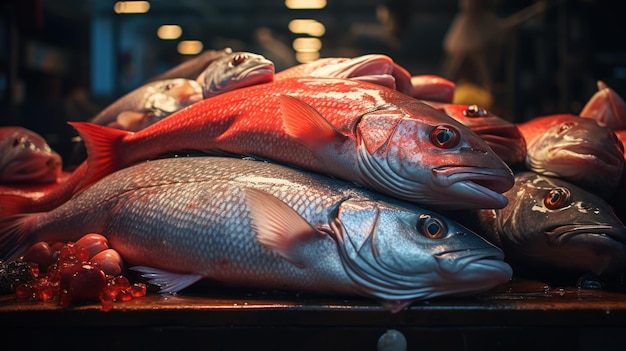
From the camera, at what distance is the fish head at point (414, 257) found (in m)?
1.39

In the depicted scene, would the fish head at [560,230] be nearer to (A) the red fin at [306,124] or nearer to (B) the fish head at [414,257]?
(B) the fish head at [414,257]

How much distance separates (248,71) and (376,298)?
0.96 meters

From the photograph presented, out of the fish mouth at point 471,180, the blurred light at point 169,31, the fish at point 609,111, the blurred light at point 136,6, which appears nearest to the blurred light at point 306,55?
the blurred light at point 169,31

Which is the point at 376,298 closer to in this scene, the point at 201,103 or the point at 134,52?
the point at 201,103

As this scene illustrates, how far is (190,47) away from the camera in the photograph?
29.1ft

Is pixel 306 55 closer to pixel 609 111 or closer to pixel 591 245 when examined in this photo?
pixel 609 111

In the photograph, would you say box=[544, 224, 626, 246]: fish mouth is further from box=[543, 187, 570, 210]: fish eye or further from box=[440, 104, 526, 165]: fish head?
box=[440, 104, 526, 165]: fish head

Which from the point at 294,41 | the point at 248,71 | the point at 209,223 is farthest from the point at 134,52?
the point at 209,223

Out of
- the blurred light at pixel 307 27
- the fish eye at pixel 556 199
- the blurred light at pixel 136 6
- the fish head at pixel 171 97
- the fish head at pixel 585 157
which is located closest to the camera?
the fish eye at pixel 556 199

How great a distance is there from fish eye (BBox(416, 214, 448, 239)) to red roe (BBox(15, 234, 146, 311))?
0.72m

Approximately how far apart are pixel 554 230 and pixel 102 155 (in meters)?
1.39
